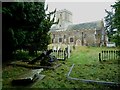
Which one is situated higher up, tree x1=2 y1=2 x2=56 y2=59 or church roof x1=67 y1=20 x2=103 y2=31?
church roof x1=67 y1=20 x2=103 y2=31

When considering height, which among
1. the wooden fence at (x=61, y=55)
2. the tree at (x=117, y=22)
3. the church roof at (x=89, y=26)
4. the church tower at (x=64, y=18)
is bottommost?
the wooden fence at (x=61, y=55)

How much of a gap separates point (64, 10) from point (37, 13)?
151 ft

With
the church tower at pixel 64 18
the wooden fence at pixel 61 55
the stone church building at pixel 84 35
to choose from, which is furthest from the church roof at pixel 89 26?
the wooden fence at pixel 61 55

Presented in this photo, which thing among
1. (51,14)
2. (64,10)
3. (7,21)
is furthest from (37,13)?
(64,10)

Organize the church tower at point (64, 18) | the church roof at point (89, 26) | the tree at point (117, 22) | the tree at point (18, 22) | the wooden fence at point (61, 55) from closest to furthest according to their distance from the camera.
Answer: the tree at point (117, 22)
the tree at point (18, 22)
the wooden fence at point (61, 55)
the church roof at point (89, 26)
the church tower at point (64, 18)

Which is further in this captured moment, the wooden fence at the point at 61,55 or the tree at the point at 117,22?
the wooden fence at the point at 61,55

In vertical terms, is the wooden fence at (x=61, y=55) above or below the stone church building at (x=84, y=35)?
below

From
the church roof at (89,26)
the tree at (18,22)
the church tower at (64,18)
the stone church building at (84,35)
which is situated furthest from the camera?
the church tower at (64,18)

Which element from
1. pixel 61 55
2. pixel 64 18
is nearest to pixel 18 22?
pixel 61 55

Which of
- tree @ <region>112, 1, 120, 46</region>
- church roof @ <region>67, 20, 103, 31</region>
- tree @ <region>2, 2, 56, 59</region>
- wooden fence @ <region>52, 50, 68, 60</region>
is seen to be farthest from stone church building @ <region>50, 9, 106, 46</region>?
tree @ <region>112, 1, 120, 46</region>

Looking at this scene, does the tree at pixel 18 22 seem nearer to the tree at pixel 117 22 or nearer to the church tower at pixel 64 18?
the tree at pixel 117 22

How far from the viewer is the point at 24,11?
10406 mm

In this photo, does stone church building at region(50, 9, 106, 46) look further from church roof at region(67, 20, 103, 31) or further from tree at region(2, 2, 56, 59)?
tree at region(2, 2, 56, 59)

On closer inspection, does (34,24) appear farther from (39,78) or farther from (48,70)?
(39,78)
